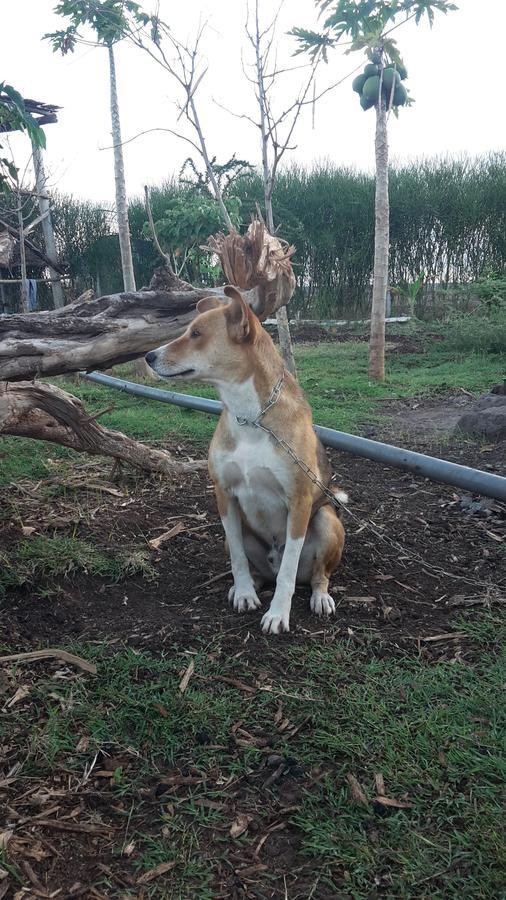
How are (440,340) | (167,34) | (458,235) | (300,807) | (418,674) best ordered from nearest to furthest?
(300,807) < (418,674) < (167,34) < (440,340) < (458,235)

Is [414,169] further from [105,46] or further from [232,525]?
[232,525]

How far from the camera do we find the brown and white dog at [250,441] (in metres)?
3.47

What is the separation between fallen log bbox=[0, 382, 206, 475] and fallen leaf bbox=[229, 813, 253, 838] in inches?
122

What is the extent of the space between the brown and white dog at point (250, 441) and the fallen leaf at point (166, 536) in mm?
864

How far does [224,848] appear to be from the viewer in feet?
7.00

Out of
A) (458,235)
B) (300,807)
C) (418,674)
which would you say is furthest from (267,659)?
(458,235)

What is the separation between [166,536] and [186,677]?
1611mm

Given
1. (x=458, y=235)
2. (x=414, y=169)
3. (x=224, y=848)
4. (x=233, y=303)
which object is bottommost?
(x=224, y=848)

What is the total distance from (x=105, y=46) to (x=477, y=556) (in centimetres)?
970

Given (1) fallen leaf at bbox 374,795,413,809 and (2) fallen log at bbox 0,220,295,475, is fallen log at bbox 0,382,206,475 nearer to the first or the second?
(2) fallen log at bbox 0,220,295,475

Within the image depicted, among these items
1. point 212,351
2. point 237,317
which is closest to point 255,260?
point 237,317

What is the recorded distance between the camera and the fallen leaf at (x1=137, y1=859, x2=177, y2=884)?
2.02 metres

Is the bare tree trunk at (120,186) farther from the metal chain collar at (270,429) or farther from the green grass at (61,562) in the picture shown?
the metal chain collar at (270,429)

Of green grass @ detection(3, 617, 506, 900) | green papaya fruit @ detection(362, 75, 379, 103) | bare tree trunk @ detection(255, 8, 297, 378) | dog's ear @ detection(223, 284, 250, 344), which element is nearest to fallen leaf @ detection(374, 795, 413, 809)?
green grass @ detection(3, 617, 506, 900)
